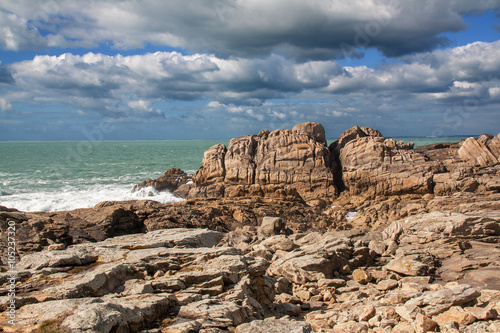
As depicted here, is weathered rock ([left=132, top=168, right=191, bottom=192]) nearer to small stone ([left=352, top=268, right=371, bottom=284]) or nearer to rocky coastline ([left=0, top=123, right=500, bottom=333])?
rocky coastline ([left=0, top=123, right=500, bottom=333])

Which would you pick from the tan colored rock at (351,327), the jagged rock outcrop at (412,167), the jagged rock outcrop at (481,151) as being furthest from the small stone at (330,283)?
the jagged rock outcrop at (481,151)

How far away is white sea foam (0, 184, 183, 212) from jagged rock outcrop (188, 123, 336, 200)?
5.04 meters

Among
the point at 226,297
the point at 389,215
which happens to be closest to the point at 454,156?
the point at 389,215

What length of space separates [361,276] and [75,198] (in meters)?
34.6

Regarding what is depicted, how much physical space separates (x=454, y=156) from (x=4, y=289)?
114 feet

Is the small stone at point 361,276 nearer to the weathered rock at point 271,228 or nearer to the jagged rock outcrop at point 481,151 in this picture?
the weathered rock at point 271,228

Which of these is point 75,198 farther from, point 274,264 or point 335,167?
point 274,264

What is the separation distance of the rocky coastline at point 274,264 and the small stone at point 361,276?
0.04 m

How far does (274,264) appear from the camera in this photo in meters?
14.3

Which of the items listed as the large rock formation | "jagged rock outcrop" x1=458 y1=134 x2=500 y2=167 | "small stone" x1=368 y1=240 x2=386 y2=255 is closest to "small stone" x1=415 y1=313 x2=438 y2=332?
"small stone" x1=368 y1=240 x2=386 y2=255

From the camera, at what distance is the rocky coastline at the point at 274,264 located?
26.6 ft

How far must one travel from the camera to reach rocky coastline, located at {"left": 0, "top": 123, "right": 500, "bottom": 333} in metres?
8.11

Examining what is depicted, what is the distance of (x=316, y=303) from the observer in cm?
1174

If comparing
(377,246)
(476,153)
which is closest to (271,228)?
(377,246)
